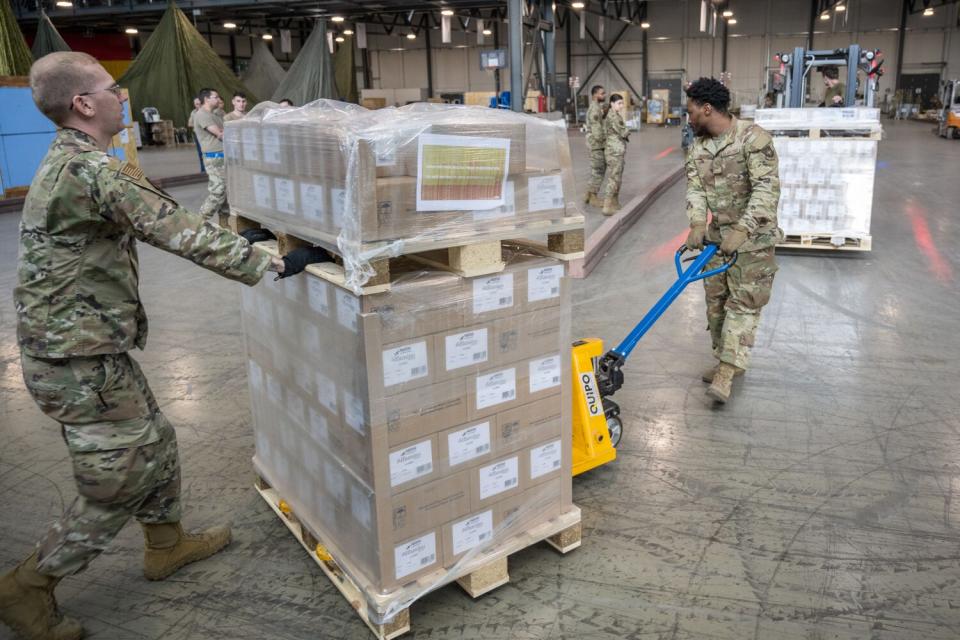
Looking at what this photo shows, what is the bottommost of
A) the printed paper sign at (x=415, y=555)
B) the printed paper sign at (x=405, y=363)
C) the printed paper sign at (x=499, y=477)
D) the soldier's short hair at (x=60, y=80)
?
the printed paper sign at (x=415, y=555)

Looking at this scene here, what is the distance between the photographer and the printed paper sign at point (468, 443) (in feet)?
8.88

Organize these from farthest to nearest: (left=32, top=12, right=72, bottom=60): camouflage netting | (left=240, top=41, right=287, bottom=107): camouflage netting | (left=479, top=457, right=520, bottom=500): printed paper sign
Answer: (left=240, top=41, right=287, bottom=107): camouflage netting < (left=32, top=12, right=72, bottom=60): camouflage netting < (left=479, top=457, right=520, bottom=500): printed paper sign

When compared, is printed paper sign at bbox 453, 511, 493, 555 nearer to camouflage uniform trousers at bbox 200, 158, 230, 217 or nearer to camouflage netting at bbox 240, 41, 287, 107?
camouflage uniform trousers at bbox 200, 158, 230, 217

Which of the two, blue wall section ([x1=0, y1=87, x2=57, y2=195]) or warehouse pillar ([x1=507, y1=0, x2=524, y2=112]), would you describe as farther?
blue wall section ([x1=0, y1=87, x2=57, y2=195])

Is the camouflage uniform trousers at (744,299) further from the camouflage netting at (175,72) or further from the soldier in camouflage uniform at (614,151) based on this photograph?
the camouflage netting at (175,72)

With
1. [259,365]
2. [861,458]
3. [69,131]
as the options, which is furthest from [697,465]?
[69,131]

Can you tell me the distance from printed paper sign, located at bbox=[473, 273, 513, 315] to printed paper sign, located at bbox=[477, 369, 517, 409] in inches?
10.1

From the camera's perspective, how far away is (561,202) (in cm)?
283

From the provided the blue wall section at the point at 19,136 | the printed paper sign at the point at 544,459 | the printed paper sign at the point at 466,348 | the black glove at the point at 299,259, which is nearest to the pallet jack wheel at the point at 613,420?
the printed paper sign at the point at 544,459

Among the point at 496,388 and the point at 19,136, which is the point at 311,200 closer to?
the point at 496,388

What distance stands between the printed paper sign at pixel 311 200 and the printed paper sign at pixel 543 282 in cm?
80

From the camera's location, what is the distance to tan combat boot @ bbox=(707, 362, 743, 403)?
14.5 ft

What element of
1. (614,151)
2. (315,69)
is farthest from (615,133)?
(315,69)

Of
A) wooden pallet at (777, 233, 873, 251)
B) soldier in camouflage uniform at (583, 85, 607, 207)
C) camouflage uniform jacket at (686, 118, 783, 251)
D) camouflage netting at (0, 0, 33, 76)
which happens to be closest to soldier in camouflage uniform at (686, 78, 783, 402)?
camouflage uniform jacket at (686, 118, 783, 251)
